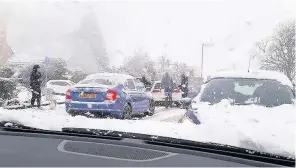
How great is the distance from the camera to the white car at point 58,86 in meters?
3.53

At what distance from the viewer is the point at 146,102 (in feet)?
14.0

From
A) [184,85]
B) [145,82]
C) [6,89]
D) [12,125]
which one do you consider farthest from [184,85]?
[6,89]

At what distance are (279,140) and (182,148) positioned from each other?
0.57m

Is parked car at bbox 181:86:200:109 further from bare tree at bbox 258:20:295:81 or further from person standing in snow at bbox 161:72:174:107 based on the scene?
bare tree at bbox 258:20:295:81

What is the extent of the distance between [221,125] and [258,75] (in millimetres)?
944

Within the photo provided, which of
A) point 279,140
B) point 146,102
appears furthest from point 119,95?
point 279,140

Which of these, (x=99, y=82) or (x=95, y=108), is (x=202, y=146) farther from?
(x=95, y=108)

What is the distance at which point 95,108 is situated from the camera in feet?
12.4

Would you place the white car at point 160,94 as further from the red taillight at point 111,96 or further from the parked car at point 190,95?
the red taillight at point 111,96

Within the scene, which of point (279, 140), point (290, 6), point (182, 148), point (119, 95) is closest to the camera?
point (279, 140)

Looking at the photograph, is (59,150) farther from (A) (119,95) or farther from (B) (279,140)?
(A) (119,95)

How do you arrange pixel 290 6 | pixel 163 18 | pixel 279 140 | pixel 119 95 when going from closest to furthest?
pixel 279 140
pixel 290 6
pixel 163 18
pixel 119 95

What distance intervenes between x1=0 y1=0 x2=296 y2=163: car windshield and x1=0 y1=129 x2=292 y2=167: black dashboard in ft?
0.30

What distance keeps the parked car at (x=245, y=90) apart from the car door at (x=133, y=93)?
605 millimetres
